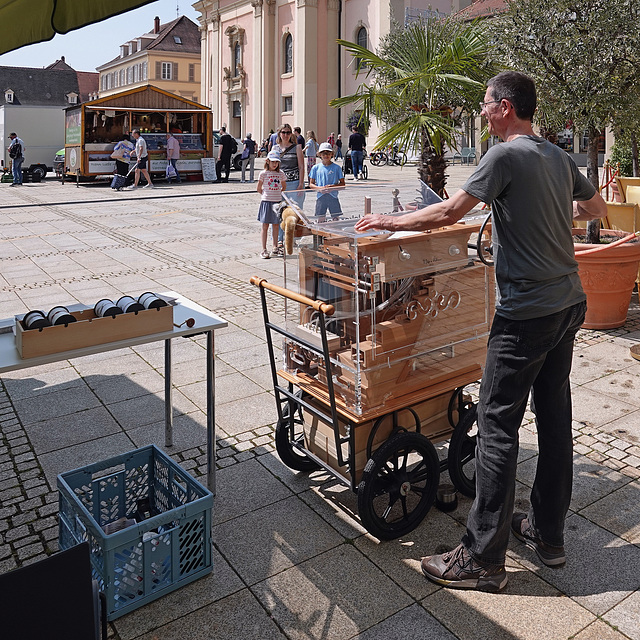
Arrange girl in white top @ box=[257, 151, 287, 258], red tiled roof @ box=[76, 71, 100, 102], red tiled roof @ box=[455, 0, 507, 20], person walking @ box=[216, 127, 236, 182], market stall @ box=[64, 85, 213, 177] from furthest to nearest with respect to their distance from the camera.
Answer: red tiled roof @ box=[76, 71, 100, 102], person walking @ box=[216, 127, 236, 182], market stall @ box=[64, 85, 213, 177], girl in white top @ box=[257, 151, 287, 258], red tiled roof @ box=[455, 0, 507, 20]

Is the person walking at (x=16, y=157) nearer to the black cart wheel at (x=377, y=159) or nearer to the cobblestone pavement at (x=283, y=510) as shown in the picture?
the black cart wheel at (x=377, y=159)

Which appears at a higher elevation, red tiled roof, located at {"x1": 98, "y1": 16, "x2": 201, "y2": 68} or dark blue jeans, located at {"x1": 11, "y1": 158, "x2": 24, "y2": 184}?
red tiled roof, located at {"x1": 98, "y1": 16, "x2": 201, "y2": 68}

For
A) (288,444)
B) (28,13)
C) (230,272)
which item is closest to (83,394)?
(288,444)

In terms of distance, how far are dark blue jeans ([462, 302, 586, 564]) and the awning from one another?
1942 mm

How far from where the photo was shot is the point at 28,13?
10.4 ft

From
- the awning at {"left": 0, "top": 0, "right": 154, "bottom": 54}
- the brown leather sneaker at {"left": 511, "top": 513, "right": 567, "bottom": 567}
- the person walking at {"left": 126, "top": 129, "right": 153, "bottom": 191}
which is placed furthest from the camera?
the person walking at {"left": 126, "top": 129, "right": 153, "bottom": 191}

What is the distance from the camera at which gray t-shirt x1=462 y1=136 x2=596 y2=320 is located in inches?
111

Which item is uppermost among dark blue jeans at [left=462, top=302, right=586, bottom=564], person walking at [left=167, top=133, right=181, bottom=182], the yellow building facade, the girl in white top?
the yellow building facade

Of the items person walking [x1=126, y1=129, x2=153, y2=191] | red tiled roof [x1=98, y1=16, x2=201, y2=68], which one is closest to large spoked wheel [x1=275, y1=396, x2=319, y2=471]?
person walking [x1=126, y1=129, x2=153, y2=191]

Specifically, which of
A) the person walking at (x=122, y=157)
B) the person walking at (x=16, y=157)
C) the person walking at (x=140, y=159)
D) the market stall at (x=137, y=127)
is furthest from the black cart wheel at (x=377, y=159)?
the person walking at (x=16, y=157)

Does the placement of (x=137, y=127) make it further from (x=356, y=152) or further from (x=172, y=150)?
(x=356, y=152)

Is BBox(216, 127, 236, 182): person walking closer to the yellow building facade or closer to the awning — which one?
the awning

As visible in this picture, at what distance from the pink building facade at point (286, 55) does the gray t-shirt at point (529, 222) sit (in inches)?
1733

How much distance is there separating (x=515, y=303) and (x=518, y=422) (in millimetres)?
514
